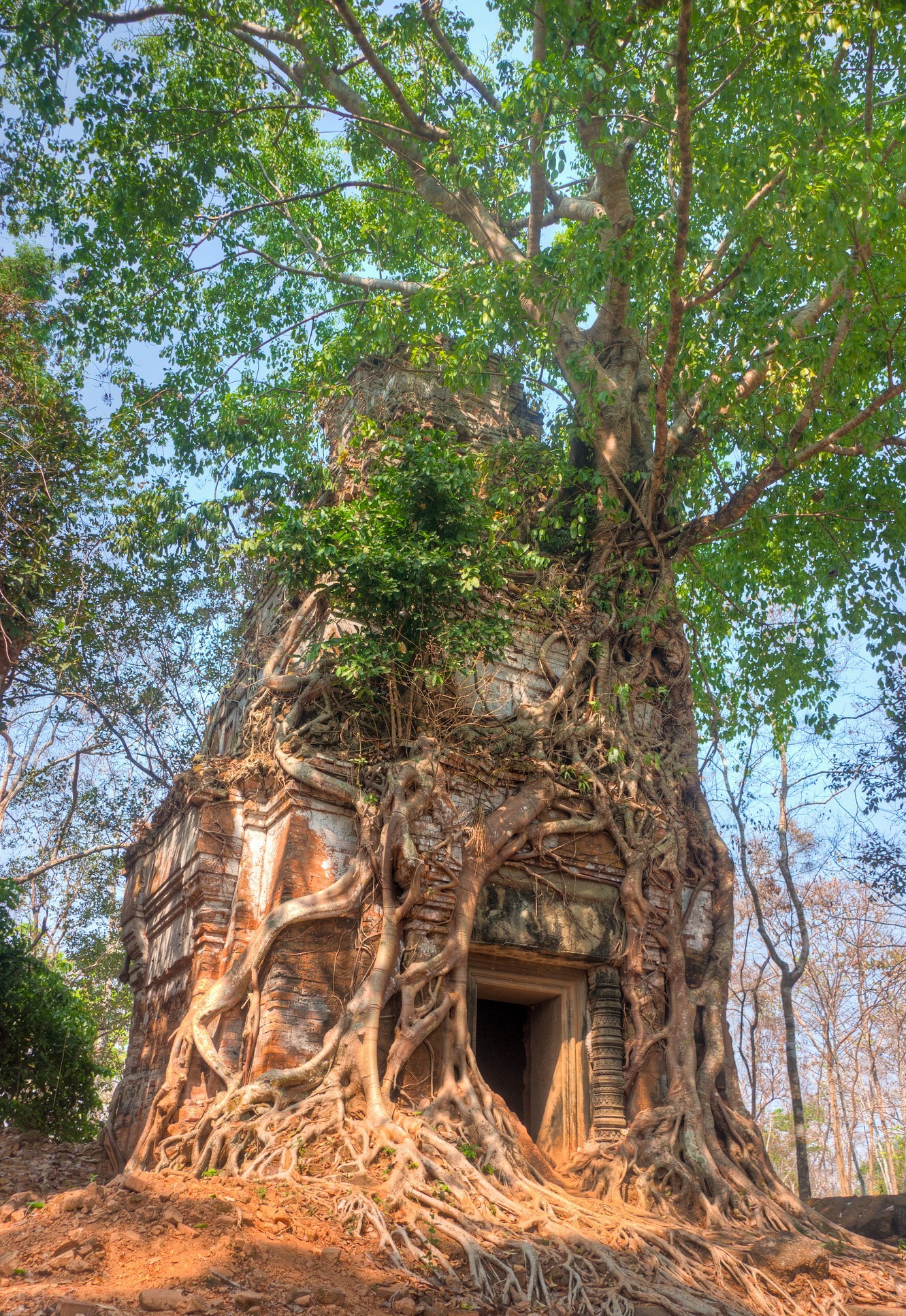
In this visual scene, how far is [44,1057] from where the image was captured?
8383mm

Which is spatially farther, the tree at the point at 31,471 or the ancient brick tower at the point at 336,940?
the tree at the point at 31,471

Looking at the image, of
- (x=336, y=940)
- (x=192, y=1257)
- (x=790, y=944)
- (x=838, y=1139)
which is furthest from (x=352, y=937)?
(x=838, y=1139)

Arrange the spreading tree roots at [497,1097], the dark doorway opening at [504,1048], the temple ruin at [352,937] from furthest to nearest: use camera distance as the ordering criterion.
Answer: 1. the dark doorway opening at [504,1048]
2. the temple ruin at [352,937]
3. the spreading tree roots at [497,1097]

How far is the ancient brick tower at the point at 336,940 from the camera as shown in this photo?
18.4 ft

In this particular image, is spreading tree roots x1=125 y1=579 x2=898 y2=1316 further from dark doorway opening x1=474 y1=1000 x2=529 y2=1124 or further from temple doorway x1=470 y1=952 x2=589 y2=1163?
dark doorway opening x1=474 y1=1000 x2=529 y2=1124

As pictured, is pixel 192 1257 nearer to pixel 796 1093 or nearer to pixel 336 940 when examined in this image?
pixel 336 940

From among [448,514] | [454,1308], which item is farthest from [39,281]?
[454,1308]

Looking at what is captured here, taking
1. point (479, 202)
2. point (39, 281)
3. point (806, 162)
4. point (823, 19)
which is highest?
point (39, 281)

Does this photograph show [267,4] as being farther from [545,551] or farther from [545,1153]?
[545,1153]

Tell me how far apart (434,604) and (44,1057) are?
5.53m

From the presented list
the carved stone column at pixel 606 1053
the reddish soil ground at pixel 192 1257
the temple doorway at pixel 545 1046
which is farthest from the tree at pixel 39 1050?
the carved stone column at pixel 606 1053

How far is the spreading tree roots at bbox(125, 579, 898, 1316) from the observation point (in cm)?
411

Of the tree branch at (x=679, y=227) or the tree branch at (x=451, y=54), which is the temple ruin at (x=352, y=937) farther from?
the tree branch at (x=451, y=54)

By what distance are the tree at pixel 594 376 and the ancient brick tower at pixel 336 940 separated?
0.64ft
